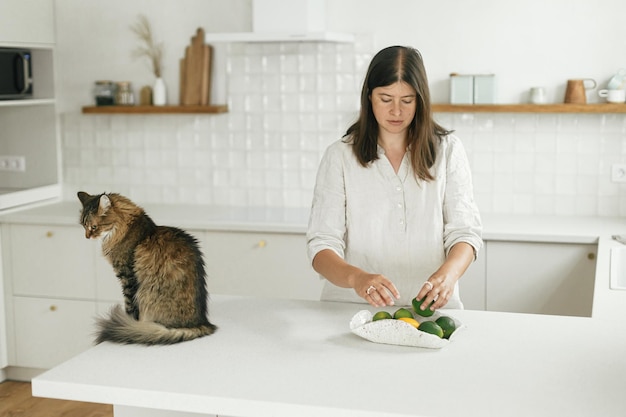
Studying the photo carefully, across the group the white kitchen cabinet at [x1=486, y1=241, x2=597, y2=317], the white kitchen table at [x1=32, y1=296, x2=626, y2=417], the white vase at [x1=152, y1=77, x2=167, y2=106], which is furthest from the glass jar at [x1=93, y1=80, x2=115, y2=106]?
the white kitchen table at [x1=32, y1=296, x2=626, y2=417]

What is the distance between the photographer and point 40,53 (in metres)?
4.67

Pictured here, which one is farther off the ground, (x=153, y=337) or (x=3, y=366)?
(x=153, y=337)

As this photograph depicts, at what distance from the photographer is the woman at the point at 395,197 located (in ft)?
8.06

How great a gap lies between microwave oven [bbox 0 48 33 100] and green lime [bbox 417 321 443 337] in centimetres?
303

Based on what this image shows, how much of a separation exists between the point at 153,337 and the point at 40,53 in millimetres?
3100

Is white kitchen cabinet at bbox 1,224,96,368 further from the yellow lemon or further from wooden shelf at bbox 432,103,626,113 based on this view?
the yellow lemon

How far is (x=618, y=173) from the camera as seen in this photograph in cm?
402

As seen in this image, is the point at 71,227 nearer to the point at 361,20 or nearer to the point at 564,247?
the point at 361,20

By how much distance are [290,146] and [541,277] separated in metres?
1.45

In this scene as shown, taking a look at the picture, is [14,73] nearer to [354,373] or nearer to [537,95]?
[537,95]

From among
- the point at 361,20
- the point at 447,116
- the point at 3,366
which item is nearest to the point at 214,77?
the point at 361,20

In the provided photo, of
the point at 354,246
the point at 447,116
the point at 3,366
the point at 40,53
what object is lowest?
the point at 3,366

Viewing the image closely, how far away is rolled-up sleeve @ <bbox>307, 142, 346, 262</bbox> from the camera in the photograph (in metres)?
2.46

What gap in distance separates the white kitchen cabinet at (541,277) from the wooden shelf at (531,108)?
2.20 feet
